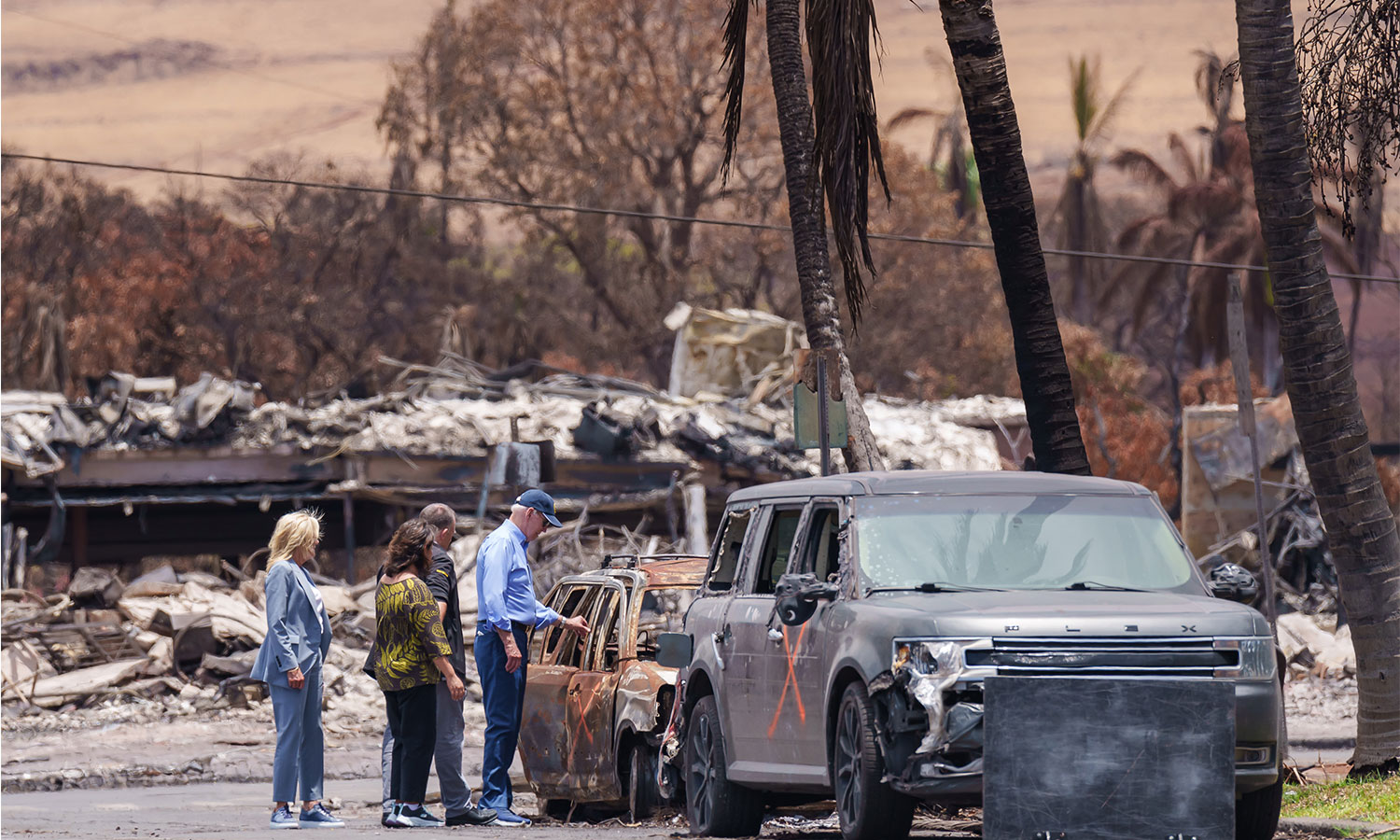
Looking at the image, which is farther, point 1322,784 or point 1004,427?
point 1004,427

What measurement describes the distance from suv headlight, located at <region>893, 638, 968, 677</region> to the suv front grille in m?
0.05

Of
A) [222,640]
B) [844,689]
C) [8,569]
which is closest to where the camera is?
[844,689]

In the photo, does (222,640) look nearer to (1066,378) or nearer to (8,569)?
(8,569)

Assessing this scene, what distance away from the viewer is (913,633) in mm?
8016

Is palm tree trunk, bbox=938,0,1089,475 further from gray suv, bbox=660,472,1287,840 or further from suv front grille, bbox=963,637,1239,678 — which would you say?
suv front grille, bbox=963,637,1239,678

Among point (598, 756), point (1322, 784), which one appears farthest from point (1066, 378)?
point (598, 756)

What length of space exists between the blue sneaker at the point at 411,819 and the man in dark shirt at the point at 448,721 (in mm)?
180

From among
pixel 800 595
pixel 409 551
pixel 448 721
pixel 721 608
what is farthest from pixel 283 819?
pixel 800 595

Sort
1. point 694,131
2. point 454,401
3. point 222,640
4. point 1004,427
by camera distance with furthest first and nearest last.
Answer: point 694,131, point 1004,427, point 454,401, point 222,640

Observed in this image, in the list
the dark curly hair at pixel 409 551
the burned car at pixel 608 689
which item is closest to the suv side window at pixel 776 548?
the burned car at pixel 608 689

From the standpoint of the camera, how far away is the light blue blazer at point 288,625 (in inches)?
440

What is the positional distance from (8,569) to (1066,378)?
1990 centimetres

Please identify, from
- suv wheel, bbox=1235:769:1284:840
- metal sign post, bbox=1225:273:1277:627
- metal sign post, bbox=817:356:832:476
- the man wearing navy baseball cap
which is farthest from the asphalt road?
metal sign post, bbox=1225:273:1277:627

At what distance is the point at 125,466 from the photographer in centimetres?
2895
